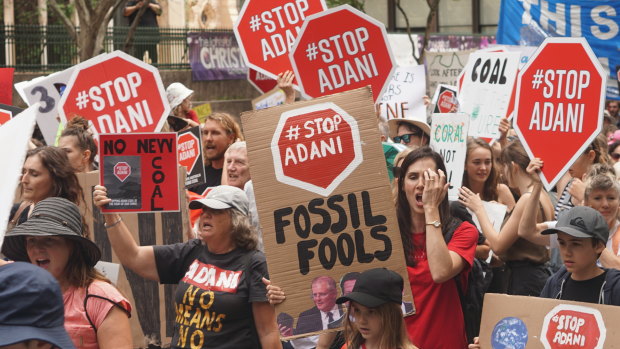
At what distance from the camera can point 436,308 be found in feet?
17.0

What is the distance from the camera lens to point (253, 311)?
532 cm

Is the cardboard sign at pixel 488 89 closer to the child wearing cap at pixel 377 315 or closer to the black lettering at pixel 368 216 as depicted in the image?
the black lettering at pixel 368 216

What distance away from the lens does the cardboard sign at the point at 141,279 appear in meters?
7.10

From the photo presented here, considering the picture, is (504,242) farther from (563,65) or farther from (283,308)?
(283,308)

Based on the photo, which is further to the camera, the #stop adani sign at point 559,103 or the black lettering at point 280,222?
the #stop adani sign at point 559,103

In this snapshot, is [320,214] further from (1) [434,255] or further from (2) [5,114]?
(2) [5,114]

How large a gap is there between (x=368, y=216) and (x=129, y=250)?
1233 millimetres

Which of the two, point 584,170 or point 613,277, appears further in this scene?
point 584,170

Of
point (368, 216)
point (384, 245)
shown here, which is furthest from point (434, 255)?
point (368, 216)

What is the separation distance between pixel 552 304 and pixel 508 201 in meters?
2.36

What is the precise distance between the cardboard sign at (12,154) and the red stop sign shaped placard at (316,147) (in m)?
2.19

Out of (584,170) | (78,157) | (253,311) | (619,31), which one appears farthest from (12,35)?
(253,311)

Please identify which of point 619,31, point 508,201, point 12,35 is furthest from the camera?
point 12,35

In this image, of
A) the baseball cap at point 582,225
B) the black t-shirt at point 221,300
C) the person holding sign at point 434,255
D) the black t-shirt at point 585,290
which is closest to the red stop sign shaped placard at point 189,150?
the black t-shirt at point 221,300
